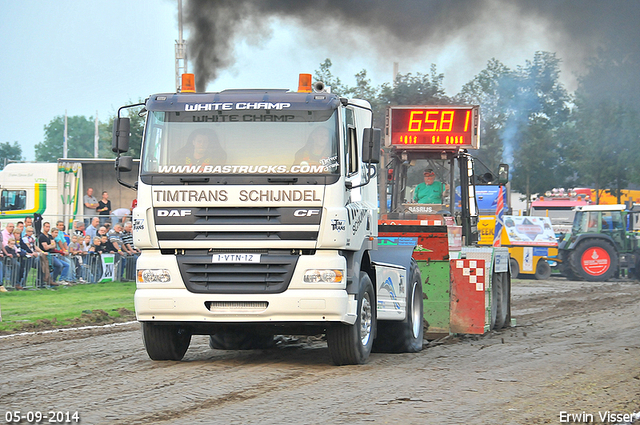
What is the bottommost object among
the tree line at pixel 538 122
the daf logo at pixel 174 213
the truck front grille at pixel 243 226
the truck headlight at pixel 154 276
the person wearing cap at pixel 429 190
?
the truck headlight at pixel 154 276

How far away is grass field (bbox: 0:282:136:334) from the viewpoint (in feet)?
46.8

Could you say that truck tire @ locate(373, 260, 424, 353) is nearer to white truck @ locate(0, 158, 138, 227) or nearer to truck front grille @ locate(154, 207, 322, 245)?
truck front grille @ locate(154, 207, 322, 245)

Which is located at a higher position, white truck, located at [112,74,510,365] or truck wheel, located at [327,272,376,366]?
white truck, located at [112,74,510,365]

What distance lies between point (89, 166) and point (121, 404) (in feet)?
76.0

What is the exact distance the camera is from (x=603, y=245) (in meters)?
28.8

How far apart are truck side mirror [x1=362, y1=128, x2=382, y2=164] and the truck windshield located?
334mm

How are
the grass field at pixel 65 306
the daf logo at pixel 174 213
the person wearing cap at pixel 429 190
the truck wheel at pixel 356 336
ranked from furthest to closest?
the grass field at pixel 65 306, the person wearing cap at pixel 429 190, the truck wheel at pixel 356 336, the daf logo at pixel 174 213

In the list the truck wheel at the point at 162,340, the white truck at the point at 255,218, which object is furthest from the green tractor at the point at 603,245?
the truck wheel at the point at 162,340

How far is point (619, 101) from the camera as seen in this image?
98.5 feet

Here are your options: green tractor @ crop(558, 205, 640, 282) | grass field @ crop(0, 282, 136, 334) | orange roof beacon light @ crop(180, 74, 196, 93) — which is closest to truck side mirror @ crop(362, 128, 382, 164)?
orange roof beacon light @ crop(180, 74, 196, 93)

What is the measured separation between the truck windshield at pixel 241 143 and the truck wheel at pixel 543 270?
22.1 metres

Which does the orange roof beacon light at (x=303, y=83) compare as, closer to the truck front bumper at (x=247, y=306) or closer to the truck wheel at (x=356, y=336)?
the truck wheel at (x=356, y=336)

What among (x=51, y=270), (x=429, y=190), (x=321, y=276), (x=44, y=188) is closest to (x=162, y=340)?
(x=321, y=276)

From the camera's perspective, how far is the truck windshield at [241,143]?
9.12 meters
